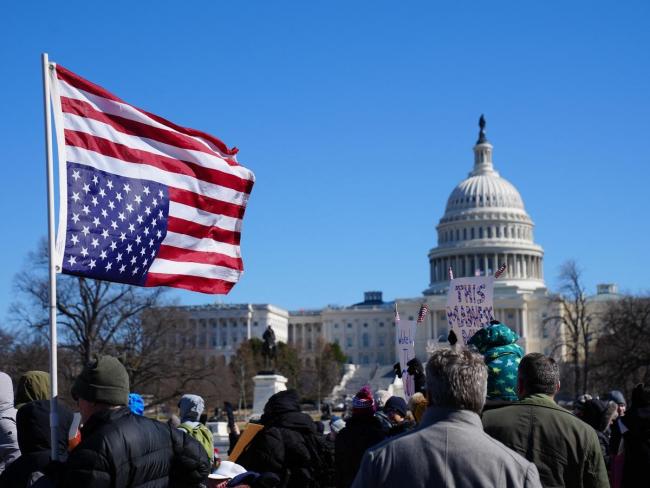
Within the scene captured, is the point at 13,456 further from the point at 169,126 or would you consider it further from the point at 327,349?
the point at 327,349

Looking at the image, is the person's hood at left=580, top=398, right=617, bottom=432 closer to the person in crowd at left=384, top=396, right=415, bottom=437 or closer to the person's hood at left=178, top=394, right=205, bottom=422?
the person in crowd at left=384, top=396, right=415, bottom=437

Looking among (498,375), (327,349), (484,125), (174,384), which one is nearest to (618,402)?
(498,375)

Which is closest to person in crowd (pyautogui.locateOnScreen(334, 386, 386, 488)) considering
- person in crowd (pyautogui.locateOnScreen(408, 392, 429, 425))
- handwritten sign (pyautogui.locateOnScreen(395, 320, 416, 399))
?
person in crowd (pyautogui.locateOnScreen(408, 392, 429, 425))

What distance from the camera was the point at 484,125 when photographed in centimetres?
15875

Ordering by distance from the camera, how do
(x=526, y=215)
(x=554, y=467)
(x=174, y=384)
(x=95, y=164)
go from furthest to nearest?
(x=526, y=215) → (x=174, y=384) → (x=95, y=164) → (x=554, y=467)

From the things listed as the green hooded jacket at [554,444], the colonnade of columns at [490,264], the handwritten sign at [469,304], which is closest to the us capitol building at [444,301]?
the colonnade of columns at [490,264]

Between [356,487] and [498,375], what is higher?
[498,375]

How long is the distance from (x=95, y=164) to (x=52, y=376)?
73.1 inches

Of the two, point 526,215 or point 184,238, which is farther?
point 526,215

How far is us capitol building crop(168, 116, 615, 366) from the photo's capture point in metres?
140

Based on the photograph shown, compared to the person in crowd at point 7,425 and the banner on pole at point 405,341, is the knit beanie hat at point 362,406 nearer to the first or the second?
the person in crowd at point 7,425

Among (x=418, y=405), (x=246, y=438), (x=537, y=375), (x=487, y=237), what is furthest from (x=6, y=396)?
(x=487, y=237)

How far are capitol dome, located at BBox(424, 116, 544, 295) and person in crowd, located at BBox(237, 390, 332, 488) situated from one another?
130358 mm

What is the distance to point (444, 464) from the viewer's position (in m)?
4.71
